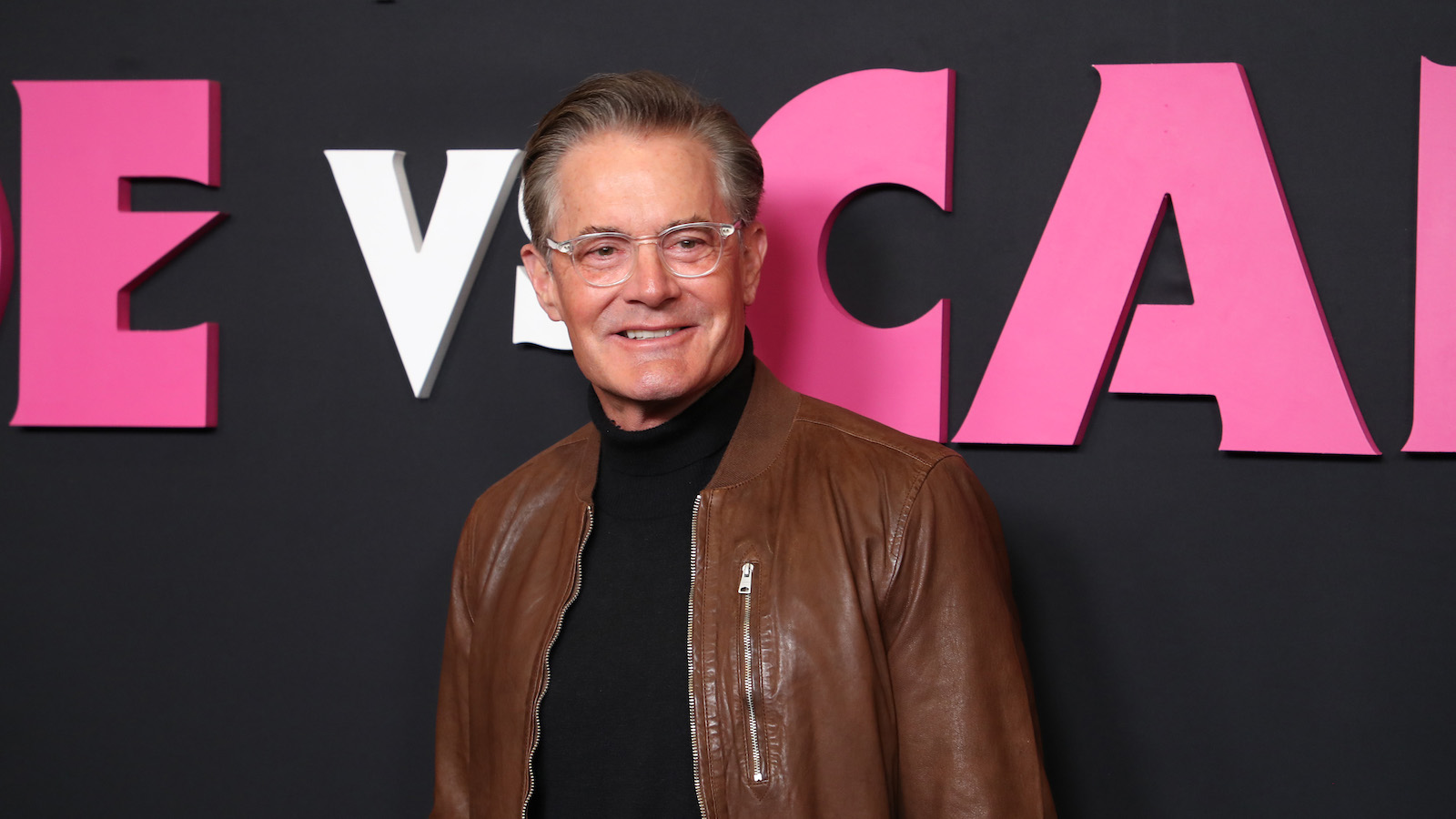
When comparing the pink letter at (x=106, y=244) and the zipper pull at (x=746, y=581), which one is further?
the pink letter at (x=106, y=244)

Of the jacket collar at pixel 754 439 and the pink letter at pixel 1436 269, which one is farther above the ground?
the pink letter at pixel 1436 269

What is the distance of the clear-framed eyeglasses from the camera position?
1461mm

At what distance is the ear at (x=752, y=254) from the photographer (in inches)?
62.5

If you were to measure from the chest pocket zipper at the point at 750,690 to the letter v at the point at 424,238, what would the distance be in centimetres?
113

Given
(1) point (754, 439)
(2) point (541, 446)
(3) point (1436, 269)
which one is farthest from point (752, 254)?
(3) point (1436, 269)

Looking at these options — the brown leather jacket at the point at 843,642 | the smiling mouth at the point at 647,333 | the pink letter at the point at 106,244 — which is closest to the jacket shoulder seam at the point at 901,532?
the brown leather jacket at the point at 843,642

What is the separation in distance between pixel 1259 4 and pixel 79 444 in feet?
8.35

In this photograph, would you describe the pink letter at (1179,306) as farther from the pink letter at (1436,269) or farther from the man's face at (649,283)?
the man's face at (649,283)

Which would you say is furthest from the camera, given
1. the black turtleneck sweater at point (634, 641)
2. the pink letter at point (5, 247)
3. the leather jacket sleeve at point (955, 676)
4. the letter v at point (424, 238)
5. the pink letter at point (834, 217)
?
the pink letter at point (5, 247)

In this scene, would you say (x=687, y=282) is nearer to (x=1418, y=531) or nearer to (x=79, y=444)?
(x=1418, y=531)

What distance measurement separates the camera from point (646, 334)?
1500 millimetres

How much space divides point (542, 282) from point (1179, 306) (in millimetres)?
1156

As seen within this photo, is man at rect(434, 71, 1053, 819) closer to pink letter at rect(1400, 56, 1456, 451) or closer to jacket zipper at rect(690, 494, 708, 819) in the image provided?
jacket zipper at rect(690, 494, 708, 819)

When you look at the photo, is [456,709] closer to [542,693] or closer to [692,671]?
[542,693]
